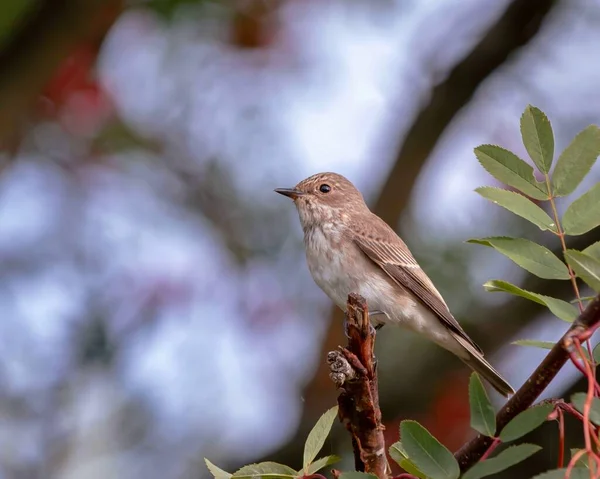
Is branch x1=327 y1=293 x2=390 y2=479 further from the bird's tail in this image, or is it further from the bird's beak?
the bird's beak

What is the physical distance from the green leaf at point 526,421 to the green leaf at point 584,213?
444 millimetres

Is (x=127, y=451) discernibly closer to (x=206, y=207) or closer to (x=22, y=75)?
(x=206, y=207)

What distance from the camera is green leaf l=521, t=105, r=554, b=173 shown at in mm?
2223

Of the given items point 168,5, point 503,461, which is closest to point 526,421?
point 503,461

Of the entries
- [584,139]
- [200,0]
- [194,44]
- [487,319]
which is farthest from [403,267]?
[584,139]

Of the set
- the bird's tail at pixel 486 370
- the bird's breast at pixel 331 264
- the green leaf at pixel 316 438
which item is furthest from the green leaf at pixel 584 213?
the bird's breast at pixel 331 264

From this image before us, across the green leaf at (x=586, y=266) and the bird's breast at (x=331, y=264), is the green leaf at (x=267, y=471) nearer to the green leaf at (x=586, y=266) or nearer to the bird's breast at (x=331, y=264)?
the green leaf at (x=586, y=266)

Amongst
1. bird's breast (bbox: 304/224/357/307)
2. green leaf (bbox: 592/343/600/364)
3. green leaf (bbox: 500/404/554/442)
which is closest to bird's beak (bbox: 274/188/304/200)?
bird's breast (bbox: 304/224/357/307)

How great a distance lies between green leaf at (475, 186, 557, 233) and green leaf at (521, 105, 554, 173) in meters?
0.11

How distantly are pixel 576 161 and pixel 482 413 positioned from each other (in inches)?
24.8

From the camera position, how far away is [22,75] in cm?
438

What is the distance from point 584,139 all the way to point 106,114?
15.5 ft

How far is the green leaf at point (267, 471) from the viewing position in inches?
88.2

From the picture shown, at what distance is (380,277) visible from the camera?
4785mm
